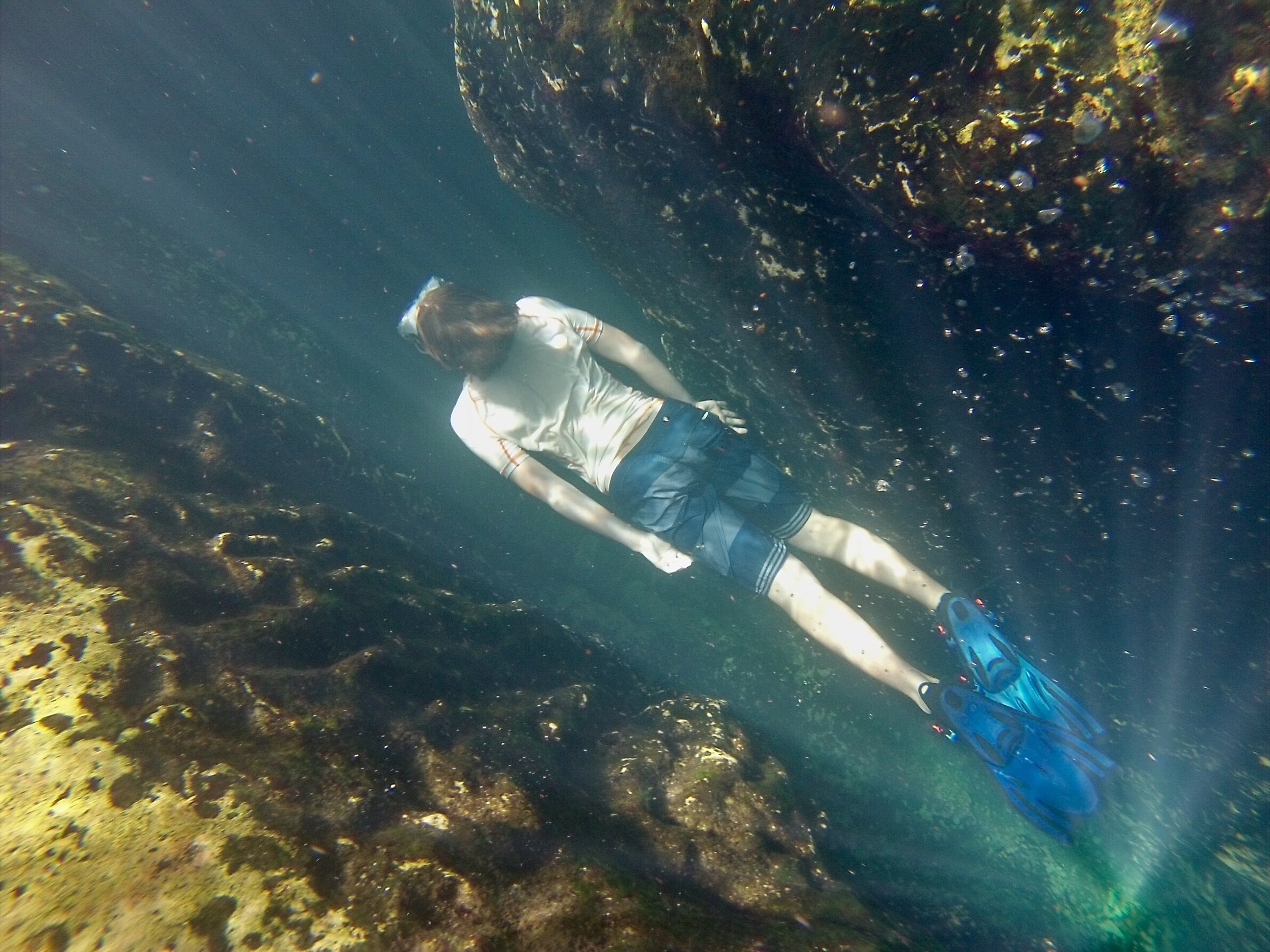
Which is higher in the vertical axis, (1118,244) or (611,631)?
(1118,244)

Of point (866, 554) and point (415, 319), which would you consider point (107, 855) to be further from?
point (866, 554)

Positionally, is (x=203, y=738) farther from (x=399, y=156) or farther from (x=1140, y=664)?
(x=399, y=156)

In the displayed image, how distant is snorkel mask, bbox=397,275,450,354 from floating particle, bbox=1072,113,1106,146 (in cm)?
374

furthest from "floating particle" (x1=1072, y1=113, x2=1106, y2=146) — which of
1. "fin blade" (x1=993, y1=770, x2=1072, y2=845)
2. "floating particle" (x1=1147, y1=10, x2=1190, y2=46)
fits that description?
"fin blade" (x1=993, y1=770, x2=1072, y2=845)

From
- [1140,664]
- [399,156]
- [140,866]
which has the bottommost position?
[140,866]

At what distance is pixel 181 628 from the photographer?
2645 millimetres

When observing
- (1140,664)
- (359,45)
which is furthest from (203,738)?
(359,45)

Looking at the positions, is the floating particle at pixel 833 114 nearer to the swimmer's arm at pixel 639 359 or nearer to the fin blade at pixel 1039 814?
the swimmer's arm at pixel 639 359

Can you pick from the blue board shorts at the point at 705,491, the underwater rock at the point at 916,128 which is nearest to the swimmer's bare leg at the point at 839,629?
the blue board shorts at the point at 705,491

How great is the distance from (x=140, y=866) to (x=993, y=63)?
13.4 ft

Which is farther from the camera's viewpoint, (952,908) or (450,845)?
(952,908)

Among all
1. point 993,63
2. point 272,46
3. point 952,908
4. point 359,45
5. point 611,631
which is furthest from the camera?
point 272,46

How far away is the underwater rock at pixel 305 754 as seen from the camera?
1.65 m

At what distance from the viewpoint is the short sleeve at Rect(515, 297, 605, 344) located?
438 cm
